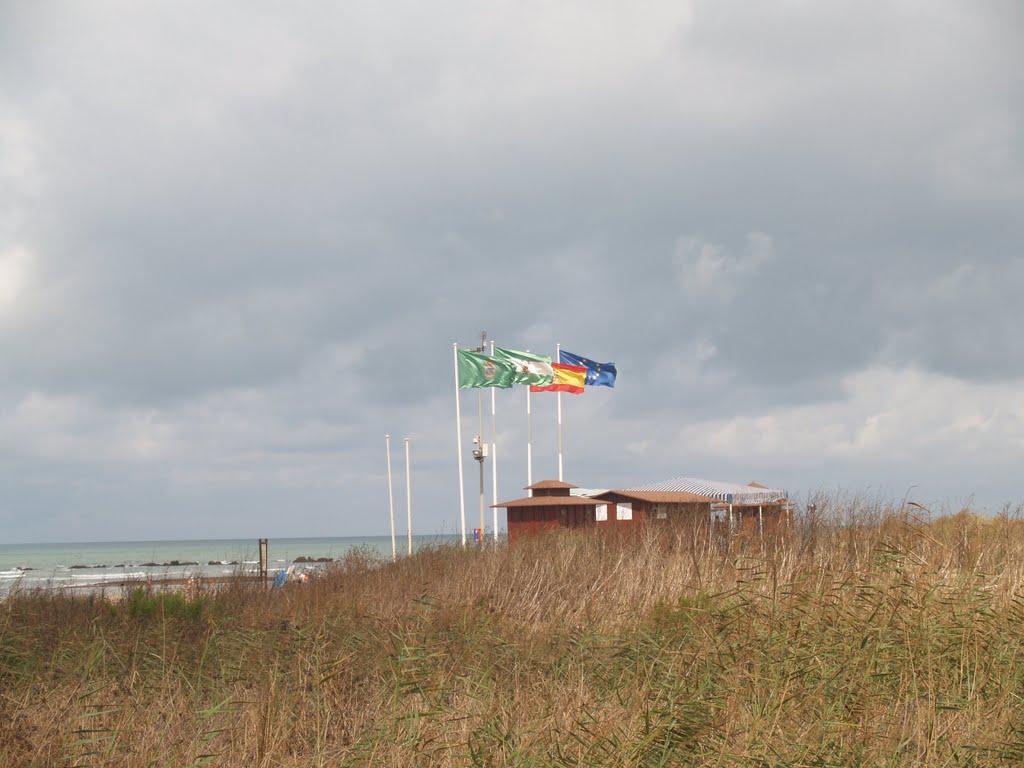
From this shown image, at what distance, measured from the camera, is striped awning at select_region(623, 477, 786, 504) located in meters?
28.7

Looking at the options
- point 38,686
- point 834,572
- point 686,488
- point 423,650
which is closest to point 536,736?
point 423,650

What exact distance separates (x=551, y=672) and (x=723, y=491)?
22451 millimetres

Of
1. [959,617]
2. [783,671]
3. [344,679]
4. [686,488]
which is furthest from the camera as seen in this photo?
[686,488]

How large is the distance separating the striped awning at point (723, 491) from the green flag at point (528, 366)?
5.17 metres

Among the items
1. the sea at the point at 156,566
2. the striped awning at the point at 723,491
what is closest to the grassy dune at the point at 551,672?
the sea at the point at 156,566

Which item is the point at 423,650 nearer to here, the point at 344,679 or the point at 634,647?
the point at 344,679

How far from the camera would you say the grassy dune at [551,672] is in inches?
229

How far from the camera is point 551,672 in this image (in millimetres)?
8203

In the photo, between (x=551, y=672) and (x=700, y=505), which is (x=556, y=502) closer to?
(x=700, y=505)

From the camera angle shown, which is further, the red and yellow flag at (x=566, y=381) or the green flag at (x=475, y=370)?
the red and yellow flag at (x=566, y=381)

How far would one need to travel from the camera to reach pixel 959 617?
8.99 meters

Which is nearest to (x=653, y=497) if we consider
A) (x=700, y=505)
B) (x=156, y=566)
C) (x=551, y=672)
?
(x=700, y=505)

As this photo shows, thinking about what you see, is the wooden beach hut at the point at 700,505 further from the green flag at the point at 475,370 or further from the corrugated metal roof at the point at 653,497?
the green flag at the point at 475,370

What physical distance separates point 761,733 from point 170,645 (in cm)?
681
